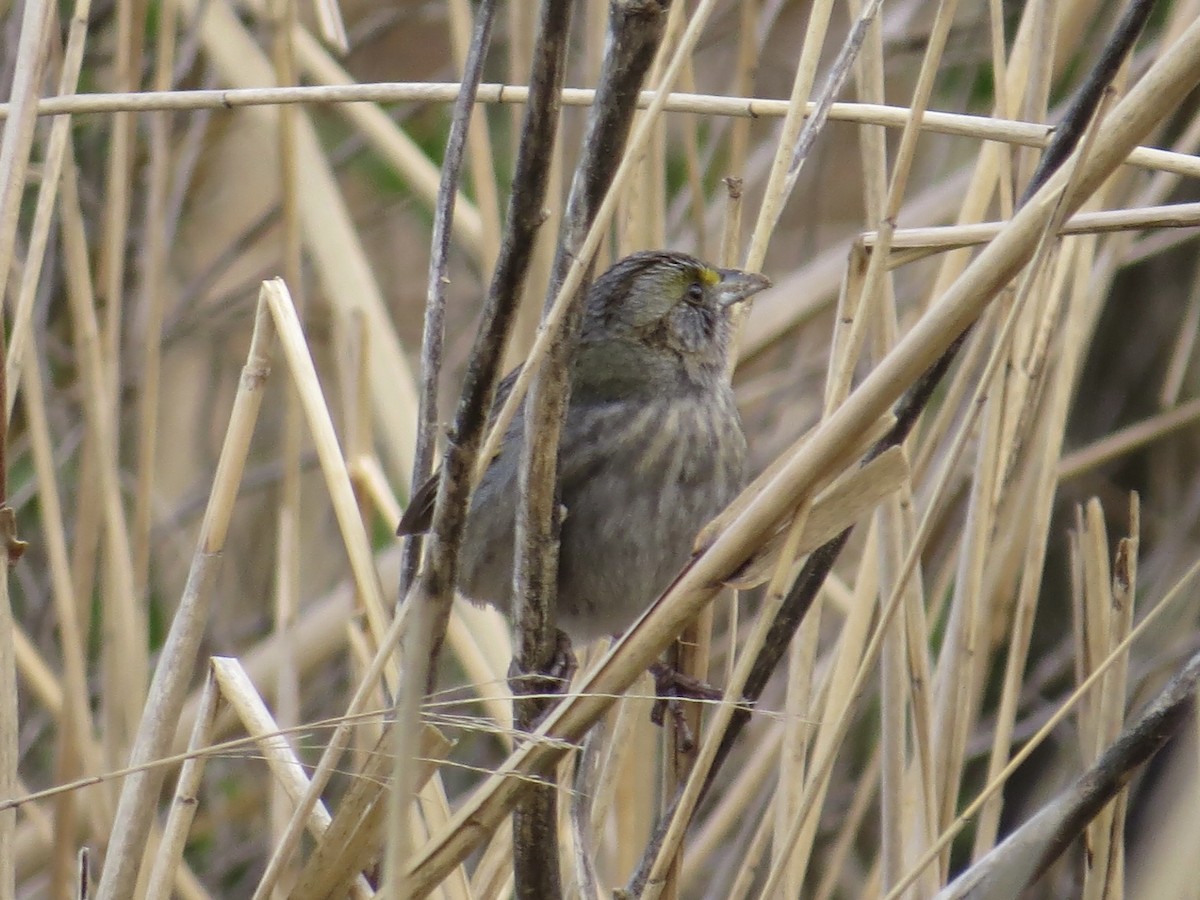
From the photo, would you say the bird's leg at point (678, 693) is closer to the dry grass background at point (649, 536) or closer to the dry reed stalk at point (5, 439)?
the dry grass background at point (649, 536)

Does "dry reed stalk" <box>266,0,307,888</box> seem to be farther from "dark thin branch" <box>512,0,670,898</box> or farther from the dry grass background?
"dark thin branch" <box>512,0,670,898</box>

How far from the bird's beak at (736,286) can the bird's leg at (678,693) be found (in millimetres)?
530

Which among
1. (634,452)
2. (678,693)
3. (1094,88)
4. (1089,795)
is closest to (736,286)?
(634,452)

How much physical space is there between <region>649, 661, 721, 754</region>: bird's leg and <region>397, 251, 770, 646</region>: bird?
119mm

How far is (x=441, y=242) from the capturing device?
1.46m

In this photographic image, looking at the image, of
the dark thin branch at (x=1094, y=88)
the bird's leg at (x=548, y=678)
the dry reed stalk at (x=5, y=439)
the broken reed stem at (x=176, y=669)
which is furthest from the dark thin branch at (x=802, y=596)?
the dry reed stalk at (x=5, y=439)

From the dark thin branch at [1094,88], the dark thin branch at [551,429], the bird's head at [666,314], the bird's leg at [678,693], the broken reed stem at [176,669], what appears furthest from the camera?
the bird's head at [666,314]

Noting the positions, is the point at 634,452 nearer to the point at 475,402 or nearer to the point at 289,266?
the point at 289,266

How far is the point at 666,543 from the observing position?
6.87ft

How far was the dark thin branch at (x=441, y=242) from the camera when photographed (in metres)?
1.32

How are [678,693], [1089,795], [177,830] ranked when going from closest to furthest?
[1089,795] < [177,830] < [678,693]

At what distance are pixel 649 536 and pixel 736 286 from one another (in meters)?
0.38

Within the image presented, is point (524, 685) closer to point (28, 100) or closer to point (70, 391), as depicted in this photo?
point (28, 100)

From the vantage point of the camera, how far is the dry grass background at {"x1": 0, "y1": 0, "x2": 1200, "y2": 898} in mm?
1664
